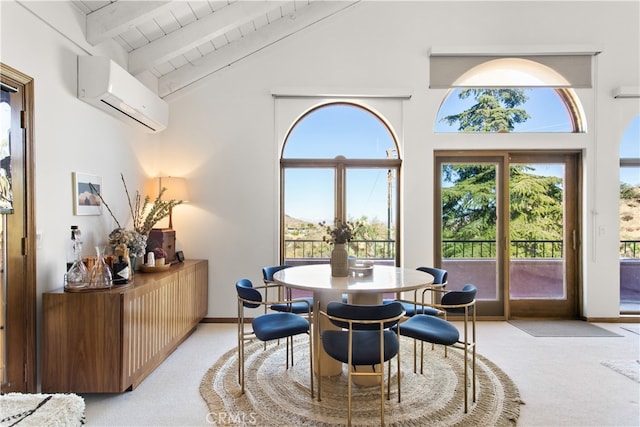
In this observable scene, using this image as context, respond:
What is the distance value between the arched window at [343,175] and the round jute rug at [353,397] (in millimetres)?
1699

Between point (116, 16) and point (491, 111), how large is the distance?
4.23m

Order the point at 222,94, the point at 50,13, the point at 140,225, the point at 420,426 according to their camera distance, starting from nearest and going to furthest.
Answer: the point at 420,426
the point at 50,13
the point at 140,225
the point at 222,94

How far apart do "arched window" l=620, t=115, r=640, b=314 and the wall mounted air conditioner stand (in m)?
5.68

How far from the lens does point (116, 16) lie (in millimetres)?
2855

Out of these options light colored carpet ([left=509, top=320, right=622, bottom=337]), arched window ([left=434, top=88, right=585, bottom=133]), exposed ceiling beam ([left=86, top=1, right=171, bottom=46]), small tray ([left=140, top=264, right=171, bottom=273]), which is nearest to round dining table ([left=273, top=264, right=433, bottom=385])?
small tray ([left=140, top=264, right=171, bottom=273])

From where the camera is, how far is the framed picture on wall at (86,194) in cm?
272

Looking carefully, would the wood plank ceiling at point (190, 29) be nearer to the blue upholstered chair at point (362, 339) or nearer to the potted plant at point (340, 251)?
the potted plant at point (340, 251)

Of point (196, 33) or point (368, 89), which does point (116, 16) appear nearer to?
point (196, 33)

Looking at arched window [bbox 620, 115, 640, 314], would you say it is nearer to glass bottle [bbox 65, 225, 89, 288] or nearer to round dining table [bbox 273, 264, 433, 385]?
round dining table [bbox 273, 264, 433, 385]

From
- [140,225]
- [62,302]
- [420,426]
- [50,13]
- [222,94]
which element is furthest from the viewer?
[222,94]

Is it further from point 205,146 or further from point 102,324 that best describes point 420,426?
point 205,146

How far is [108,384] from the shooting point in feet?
7.63

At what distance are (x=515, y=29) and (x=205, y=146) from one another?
4115 millimetres

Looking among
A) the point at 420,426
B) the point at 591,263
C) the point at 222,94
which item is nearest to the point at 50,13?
the point at 222,94
